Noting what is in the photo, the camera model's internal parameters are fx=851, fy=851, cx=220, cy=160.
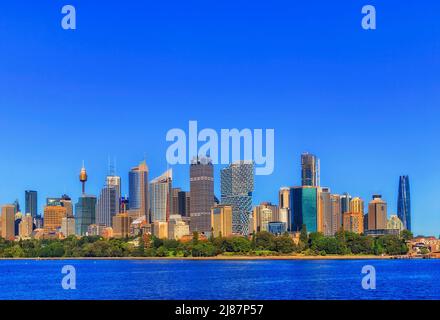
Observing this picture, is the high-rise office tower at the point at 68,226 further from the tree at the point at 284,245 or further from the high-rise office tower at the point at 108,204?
the tree at the point at 284,245

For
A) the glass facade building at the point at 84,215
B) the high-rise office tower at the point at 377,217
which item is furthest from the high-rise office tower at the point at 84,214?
the high-rise office tower at the point at 377,217

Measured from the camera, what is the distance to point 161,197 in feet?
435

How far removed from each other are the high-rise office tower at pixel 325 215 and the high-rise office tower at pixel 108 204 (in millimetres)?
34745

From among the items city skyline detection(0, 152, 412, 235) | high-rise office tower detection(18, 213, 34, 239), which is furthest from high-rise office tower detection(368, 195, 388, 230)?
high-rise office tower detection(18, 213, 34, 239)

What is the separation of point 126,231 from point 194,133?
106 metres

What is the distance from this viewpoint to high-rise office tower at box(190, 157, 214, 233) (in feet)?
348

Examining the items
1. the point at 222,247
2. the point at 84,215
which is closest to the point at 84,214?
the point at 84,215

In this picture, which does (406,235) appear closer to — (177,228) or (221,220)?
(221,220)

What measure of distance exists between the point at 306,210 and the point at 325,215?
294 centimetres

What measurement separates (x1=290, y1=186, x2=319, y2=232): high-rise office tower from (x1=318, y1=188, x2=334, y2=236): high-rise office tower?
Result: 2.58ft

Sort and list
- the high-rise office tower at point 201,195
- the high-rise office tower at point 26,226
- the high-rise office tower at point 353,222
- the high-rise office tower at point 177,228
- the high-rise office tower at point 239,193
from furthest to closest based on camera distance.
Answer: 1. the high-rise office tower at point 26,226
2. the high-rise office tower at point 353,222
3. the high-rise office tower at point 177,228
4. the high-rise office tower at point 201,195
5. the high-rise office tower at point 239,193

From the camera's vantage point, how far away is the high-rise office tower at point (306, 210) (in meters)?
120

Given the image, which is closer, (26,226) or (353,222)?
(353,222)
